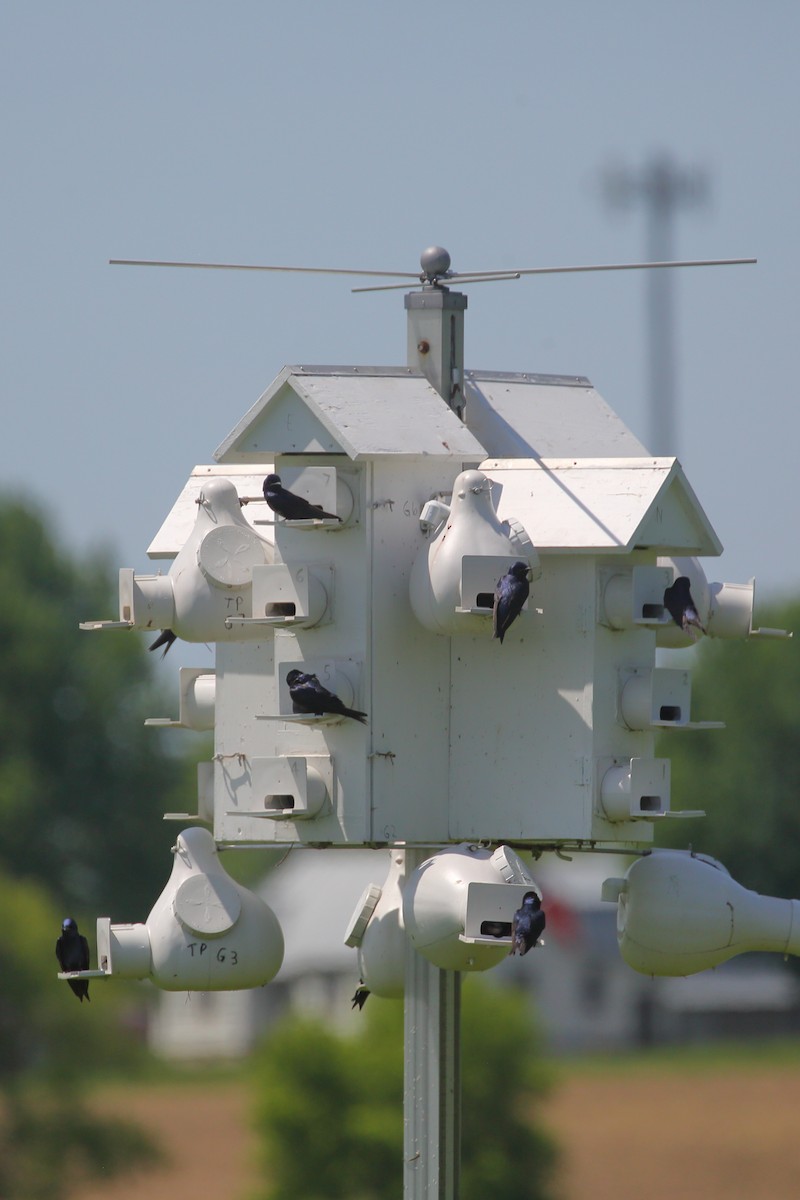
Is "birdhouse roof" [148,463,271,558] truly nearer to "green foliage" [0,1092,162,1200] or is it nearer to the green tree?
the green tree

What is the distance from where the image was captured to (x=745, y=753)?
55188 millimetres

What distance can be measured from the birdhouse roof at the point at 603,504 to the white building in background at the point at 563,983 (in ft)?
106

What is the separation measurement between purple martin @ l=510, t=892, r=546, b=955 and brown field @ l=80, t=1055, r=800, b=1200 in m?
18.2

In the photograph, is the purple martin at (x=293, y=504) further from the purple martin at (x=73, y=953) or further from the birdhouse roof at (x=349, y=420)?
the purple martin at (x=73, y=953)

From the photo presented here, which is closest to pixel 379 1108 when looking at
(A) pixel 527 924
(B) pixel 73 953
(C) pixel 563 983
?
(B) pixel 73 953

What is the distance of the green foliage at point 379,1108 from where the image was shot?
89.5 ft

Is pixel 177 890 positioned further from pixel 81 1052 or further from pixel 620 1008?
pixel 620 1008

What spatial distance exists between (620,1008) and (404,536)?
3759cm

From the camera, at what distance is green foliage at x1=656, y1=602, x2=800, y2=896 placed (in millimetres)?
52625

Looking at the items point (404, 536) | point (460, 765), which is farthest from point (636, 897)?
point (404, 536)

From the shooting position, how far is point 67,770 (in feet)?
158

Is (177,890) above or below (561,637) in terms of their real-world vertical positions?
below

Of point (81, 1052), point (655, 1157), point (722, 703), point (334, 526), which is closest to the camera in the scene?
point (334, 526)

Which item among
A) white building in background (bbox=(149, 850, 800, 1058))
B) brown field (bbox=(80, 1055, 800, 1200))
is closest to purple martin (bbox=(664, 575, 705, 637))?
brown field (bbox=(80, 1055, 800, 1200))
